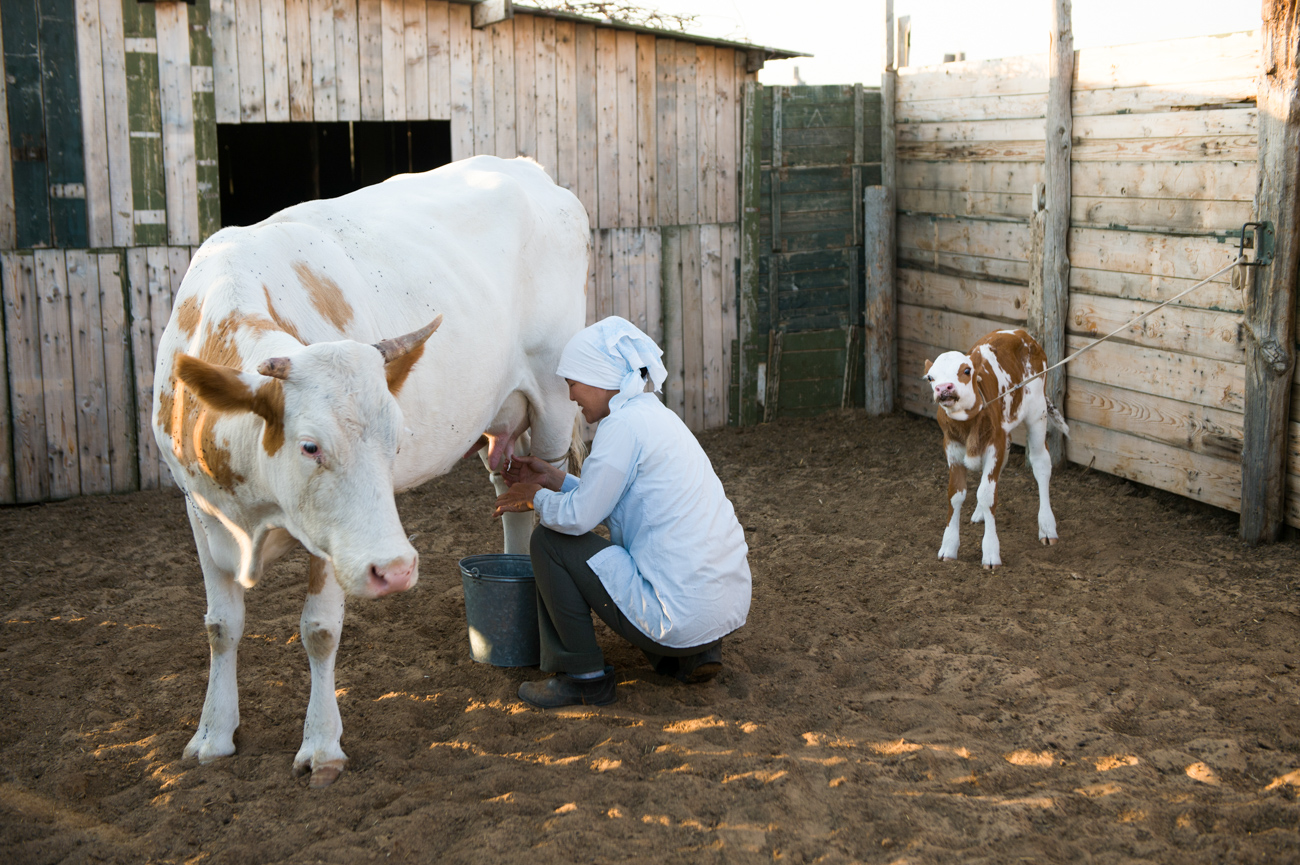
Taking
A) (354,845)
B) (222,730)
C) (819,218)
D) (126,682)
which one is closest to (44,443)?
(126,682)

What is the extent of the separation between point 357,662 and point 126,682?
2.89ft

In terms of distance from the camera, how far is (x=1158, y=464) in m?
6.67

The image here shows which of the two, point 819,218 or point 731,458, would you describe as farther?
point 819,218

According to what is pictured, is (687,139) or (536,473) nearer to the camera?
(536,473)

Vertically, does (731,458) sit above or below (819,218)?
below

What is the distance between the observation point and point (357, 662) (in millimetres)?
4609

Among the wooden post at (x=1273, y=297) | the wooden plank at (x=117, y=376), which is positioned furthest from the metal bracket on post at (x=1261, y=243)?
the wooden plank at (x=117, y=376)

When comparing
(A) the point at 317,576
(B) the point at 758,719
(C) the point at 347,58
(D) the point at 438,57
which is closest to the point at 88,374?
(C) the point at 347,58

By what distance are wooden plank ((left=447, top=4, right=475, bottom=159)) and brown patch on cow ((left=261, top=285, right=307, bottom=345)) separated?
439cm

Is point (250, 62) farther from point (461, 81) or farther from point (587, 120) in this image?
point (587, 120)

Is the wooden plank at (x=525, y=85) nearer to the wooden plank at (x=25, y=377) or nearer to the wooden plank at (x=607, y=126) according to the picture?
the wooden plank at (x=607, y=126)

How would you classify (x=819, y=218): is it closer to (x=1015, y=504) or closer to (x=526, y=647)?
(x=1015, y=504)

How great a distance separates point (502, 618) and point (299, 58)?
15.0 feet

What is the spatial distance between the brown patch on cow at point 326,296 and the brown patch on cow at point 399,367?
0.61m
